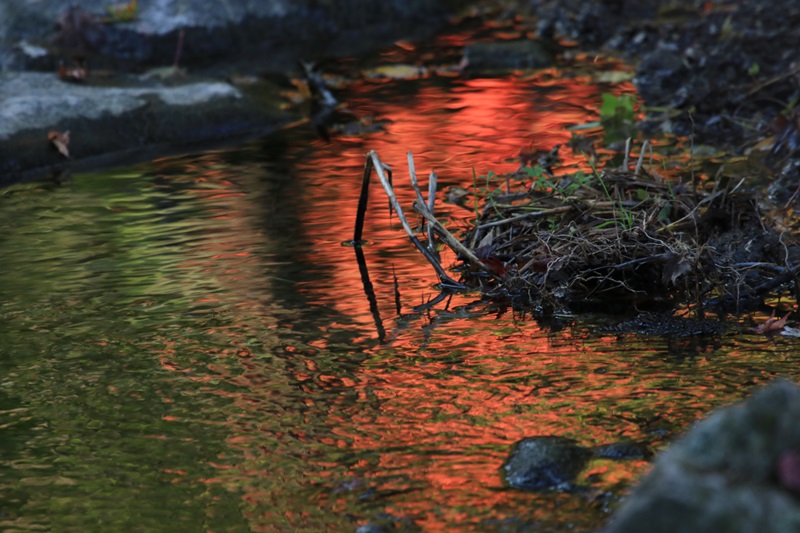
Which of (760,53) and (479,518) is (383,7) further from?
(479,518)

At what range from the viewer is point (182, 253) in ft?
14.1

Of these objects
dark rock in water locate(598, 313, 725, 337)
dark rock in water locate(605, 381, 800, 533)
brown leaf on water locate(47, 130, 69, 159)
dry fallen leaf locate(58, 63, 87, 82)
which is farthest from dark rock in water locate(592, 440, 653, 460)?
dry fallen leaf locate(58, 63, 87, 82)

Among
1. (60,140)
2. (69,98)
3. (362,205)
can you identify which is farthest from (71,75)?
(362,205)

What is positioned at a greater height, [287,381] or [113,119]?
[113,119]

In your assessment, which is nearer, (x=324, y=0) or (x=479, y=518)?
(x=479, y=518)

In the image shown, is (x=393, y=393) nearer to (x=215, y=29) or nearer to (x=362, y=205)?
(x=362, y=205)

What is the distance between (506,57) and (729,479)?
689 centimetres

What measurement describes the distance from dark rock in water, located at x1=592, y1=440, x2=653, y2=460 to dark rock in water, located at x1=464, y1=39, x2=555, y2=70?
226 inches

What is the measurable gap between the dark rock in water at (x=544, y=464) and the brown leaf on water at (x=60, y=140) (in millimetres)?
4226

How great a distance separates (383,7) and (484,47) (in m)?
2.44

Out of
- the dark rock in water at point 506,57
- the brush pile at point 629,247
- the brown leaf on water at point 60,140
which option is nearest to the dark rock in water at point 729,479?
the brush pile at point 629,247

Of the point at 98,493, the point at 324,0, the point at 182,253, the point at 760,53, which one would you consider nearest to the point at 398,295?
the point at 182,253

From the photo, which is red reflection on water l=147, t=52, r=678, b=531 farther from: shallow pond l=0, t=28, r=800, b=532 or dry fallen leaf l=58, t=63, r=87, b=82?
dry fallen leaf l=58, t=63, r=87, b=82

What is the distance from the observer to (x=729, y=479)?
1423 mm
